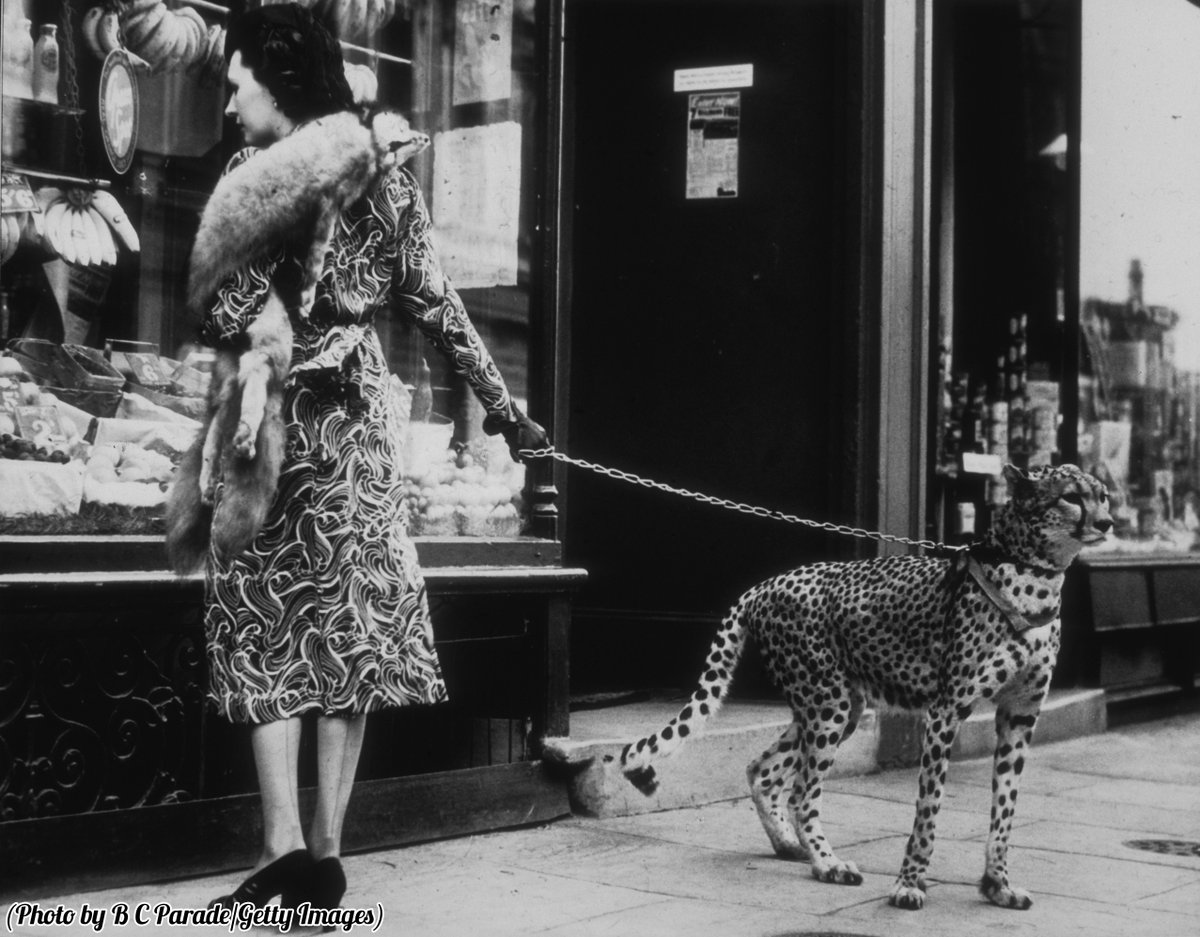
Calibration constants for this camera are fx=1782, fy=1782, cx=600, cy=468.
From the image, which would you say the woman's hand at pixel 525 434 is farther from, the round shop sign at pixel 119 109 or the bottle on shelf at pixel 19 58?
the bottle on shelf at pixel 19 58

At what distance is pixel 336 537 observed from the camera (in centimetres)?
436

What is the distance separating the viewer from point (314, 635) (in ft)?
14.2

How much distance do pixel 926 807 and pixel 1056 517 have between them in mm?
909

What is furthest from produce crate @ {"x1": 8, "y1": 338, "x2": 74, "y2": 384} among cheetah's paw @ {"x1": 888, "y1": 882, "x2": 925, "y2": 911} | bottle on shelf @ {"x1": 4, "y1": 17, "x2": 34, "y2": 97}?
cheetah's paw @ {"x1": 888, "y1": 882, "x2": 925, "y2": 911}

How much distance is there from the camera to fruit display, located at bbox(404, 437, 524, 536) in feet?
20.4

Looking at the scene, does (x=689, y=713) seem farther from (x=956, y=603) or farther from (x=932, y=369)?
(x=932, y=369)

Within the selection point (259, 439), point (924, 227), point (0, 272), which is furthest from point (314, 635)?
point (924, 227)

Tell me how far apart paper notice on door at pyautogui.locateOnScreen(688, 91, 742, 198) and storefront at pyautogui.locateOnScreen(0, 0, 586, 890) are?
1.65m

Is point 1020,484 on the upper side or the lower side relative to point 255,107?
lower

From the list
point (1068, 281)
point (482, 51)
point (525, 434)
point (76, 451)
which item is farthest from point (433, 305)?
point (1068, 281)

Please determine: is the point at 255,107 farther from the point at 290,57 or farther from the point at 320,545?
the point at 320,545

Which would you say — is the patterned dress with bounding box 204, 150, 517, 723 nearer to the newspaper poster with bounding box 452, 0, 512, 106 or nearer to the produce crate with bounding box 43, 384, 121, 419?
the produce crate with bounding box 43, 384, 121, 419

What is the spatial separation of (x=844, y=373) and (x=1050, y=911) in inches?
123

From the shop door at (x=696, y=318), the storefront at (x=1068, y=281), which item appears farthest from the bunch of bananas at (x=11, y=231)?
the storefront at (x=1068, y=281)
